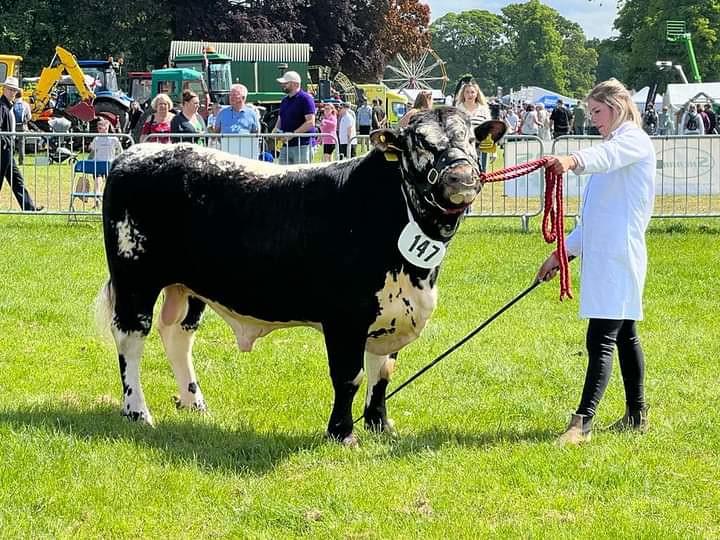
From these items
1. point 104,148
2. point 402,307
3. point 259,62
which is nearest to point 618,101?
point 402,307

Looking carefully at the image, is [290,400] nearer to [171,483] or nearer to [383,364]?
[383,364]

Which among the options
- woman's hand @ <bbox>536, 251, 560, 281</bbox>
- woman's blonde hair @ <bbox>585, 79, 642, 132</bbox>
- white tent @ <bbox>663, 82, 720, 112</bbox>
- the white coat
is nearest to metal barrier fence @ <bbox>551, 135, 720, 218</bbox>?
woman's hand @ <bbox>536, 251, 560, 281</bbox>

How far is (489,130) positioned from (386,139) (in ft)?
1.99

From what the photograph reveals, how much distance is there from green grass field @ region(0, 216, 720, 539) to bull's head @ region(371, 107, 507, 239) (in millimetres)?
1353

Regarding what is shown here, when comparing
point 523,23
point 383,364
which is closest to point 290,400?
point 383,364

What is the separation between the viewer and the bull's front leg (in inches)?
222

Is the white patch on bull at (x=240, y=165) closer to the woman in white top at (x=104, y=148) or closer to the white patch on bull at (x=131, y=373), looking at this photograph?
the white patch on bull at (x=131, y=373)

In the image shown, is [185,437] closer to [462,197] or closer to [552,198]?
[462,197]

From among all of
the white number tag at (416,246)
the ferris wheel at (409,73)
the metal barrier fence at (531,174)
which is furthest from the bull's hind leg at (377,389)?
the ferris wheel at (409,73)

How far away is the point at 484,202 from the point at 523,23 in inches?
6399

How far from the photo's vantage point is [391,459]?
5.56 metres

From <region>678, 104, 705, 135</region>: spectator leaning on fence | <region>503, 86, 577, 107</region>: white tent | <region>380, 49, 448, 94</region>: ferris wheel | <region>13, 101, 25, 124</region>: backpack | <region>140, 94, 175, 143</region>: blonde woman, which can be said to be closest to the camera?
<region>140, 94, 175, 143</region>: blonde woman

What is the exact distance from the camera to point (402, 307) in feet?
18.4

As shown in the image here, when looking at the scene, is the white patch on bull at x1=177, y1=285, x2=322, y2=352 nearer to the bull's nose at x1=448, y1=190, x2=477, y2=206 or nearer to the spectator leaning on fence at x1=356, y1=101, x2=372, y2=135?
the bull's nose at x1=448, y1=190, x2=477, y2=206
